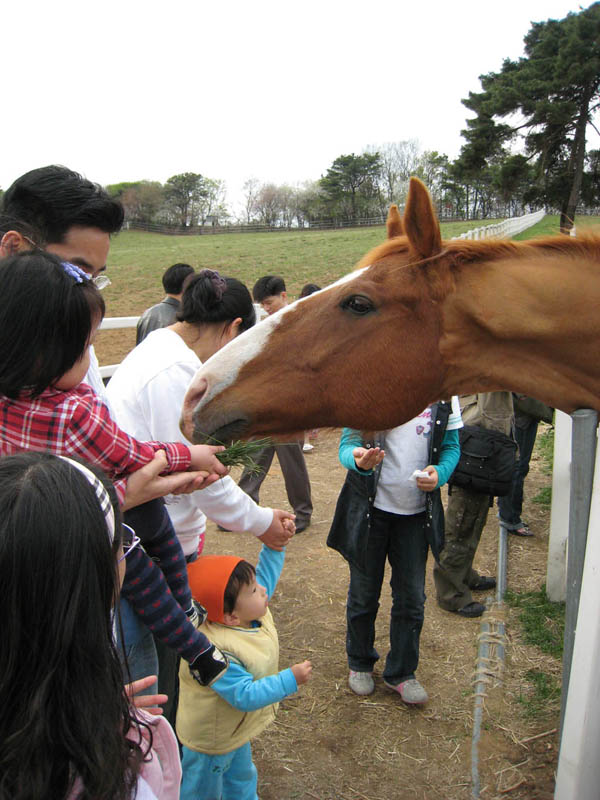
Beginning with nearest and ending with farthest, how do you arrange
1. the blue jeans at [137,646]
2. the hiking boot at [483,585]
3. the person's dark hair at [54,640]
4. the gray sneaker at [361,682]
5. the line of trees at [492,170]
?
1. the person's dark hair at [54,640]
2. the blue jeans at [137,646]
3. the gray sneaker at [361,682]
4. the hiking boot at [483,585]
5. the line of trees at [492,170]

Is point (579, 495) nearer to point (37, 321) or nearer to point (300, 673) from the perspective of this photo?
point (300, 673)

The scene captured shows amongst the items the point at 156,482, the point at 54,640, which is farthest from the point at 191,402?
the point at 54,640

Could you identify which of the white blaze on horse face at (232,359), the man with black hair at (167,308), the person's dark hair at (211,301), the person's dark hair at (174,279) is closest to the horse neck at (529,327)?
the white blaze on horse face at (232,359)

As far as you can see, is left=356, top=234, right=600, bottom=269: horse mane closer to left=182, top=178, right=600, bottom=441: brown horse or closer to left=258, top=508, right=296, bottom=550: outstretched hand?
left=182, top=178, right=600, bottom=441: brown horse

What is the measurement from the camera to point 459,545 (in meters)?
4.16

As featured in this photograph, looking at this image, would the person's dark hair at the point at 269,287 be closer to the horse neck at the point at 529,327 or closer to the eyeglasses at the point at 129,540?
the horse neck at the point at 529,327

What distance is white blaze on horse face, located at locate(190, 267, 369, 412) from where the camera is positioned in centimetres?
200

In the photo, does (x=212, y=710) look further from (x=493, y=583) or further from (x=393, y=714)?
(x=493, y=583)

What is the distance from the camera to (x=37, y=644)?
916 millimetres

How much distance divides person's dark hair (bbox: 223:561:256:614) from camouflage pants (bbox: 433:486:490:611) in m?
2.29

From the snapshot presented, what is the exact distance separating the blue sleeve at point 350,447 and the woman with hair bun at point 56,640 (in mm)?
2108

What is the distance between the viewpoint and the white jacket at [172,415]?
86.1 inches

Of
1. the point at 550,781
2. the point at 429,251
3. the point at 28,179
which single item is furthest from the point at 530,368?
the point at 550,781

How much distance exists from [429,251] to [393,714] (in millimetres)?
2634
